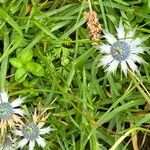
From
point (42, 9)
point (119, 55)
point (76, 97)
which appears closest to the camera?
point (119, 55)

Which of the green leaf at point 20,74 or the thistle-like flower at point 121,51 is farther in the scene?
the green leaf at point 20,74

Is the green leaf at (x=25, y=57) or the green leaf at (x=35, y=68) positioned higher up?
the green leaf at (x=25, y=57)

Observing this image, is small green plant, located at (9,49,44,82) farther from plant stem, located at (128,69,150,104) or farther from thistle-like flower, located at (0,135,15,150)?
plant stem, located at (128,69,150,104)

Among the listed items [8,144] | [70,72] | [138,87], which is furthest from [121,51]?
[8,144]

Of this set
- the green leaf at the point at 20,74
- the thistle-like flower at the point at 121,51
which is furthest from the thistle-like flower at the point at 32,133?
the thistle-like flower at the point at 121,51

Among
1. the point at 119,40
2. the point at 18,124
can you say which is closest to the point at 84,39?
the point at 119,40

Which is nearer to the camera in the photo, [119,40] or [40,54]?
[119,40]

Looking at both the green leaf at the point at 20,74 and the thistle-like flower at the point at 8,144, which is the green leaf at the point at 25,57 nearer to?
the green leaf at the point at 20,74

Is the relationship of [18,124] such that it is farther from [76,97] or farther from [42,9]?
[42,9]

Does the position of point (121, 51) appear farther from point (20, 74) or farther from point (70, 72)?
point (20, 74)
